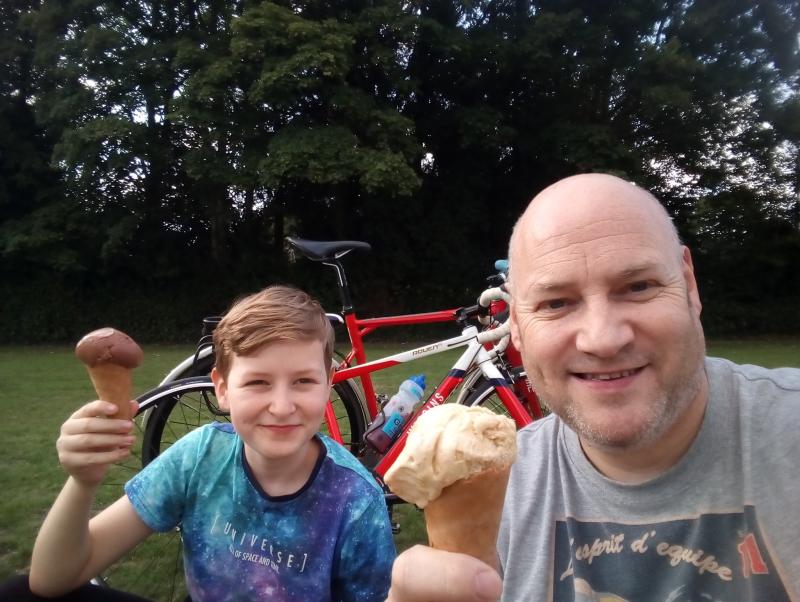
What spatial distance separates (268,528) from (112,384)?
530 millimetres

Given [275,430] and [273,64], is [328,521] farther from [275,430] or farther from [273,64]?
[273,64]

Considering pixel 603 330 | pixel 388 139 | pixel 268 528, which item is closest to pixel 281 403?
pixel 268 528

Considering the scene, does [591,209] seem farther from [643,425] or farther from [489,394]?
[489,394]

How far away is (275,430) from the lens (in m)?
1.60

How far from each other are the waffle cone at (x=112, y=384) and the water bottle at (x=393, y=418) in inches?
72.7

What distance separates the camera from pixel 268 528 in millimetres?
1669

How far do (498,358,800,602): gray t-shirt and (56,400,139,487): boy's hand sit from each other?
863 millimetres

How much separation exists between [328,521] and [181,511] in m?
0.41

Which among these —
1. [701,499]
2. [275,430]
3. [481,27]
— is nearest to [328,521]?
[275,430]

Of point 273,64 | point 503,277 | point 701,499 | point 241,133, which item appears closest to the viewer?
point 701,499

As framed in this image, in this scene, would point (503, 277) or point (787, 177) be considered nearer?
point (503, 277)

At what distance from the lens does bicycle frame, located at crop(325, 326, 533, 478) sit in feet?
11.0

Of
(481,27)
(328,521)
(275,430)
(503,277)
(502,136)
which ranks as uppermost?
(481,27)

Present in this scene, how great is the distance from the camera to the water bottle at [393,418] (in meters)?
3.28
